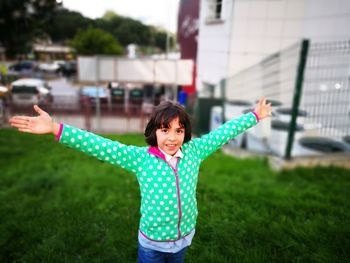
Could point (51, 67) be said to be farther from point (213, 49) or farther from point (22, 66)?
point (213, 49)

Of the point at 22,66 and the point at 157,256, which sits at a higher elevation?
the point at 22,66

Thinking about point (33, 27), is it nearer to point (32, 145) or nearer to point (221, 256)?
point (221, 256)

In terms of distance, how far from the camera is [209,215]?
2920 millimetres

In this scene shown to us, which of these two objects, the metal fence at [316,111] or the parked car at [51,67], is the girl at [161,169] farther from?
the parked car at [51,67]

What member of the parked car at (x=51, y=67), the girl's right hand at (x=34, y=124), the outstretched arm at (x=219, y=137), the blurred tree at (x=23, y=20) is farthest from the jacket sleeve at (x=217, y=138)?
the parked car at (x=51, y=67)

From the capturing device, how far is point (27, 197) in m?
3.59

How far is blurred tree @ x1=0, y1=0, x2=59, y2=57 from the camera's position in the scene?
125 inches

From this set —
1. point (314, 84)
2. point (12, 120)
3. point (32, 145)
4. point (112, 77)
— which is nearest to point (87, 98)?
point (112, 77)

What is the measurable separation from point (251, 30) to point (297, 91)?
7.79ft

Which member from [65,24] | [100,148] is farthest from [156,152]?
[65,24]

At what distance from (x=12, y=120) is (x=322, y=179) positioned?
3.59 meters

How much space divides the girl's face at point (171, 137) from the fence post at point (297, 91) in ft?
9.34

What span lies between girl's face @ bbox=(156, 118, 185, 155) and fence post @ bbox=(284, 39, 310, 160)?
9.34 ft

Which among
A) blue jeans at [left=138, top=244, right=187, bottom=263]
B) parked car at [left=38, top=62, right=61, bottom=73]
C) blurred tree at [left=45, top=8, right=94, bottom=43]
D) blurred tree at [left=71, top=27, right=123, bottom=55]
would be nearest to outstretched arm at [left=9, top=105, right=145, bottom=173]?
blue jeans at [left=138, top=244, right=187, bottom=263]
